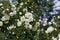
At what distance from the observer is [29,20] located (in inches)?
143

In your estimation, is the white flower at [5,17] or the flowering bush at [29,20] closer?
the flowering bush at [29,20]

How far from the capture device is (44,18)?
4.23 metres

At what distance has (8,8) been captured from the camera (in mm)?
4035

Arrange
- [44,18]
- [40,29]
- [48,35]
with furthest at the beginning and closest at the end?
[44,18]
[40,29]
[48,35]

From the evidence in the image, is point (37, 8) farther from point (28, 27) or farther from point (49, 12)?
point (28, 27)

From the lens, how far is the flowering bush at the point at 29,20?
3.64 m

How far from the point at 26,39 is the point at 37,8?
758 mm

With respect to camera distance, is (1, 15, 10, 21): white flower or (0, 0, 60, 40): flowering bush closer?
(0, 0, 60, 40): flowering bush

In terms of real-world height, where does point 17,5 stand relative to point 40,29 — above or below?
above

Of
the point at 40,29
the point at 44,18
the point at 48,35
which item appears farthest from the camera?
the point at 44,18

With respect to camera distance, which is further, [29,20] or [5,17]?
[5,17]

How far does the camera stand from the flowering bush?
3.64 m

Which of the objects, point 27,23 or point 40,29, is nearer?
point 27,23

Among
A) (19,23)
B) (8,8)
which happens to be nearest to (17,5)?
(8,8)
